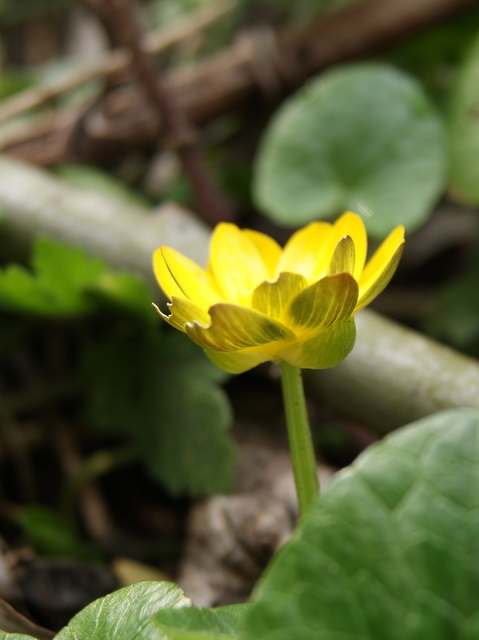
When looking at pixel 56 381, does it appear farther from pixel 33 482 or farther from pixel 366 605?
pixel 366 605

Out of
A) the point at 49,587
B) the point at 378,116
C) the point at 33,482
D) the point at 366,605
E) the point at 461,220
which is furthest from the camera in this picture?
the point at 461,220

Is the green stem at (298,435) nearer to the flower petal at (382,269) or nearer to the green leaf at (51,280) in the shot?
the flower petal at (382,269)

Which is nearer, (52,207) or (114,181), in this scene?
(52,207)

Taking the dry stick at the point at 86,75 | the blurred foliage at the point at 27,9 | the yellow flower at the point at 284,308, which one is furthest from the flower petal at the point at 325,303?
the blurred foliage at the point at 27,9

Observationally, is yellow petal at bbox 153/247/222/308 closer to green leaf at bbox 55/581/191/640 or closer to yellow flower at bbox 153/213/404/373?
yellow flower at bbox 153/213/404/373

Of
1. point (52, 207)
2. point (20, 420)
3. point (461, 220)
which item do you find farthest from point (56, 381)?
point (461, 220)

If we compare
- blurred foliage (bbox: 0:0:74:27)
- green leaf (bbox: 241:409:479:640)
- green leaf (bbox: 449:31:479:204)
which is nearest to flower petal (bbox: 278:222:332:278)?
green leaf (bbox: 241:409:479:640)

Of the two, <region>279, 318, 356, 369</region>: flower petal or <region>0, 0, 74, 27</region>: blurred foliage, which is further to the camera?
<region>0, 0, 74, 27</region>: blurred foliage
